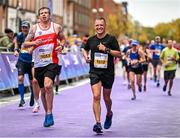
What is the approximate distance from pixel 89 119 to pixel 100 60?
2.20 meters

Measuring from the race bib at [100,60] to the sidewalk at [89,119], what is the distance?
3.59 ft

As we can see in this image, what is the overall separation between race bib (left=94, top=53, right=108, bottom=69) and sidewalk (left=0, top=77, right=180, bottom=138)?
109 cm

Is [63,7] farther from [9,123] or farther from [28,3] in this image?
[9,123]

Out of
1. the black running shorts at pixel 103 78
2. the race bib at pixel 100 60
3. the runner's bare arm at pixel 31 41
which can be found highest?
the runner's bare arm at pixel 31 41

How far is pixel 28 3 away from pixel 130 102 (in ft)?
158

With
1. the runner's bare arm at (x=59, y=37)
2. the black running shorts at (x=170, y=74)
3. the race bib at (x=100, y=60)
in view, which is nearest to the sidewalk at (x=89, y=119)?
the race bib at (x=100, y=60)

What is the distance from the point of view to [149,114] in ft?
43.9

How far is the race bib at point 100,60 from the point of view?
401 inches

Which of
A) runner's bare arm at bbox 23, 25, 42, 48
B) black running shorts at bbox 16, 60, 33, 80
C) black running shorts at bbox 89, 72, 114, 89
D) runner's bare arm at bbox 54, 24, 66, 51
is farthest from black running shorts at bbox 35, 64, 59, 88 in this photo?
black running shorts at bbox 16, 60, 33, 80

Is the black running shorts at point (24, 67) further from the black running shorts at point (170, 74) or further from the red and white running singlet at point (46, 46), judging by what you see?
the black running shorts at point (170, 74)

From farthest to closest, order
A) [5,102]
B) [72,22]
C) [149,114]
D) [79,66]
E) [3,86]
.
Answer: [72,22]
[79,66]
[3,86]
[5,102]
[149,114]

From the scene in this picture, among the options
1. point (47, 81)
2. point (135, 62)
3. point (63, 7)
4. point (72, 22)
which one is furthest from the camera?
point (72, 22)

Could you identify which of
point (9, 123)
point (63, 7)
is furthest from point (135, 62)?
point (63, 7)

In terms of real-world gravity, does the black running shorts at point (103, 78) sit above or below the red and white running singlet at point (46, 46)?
below
